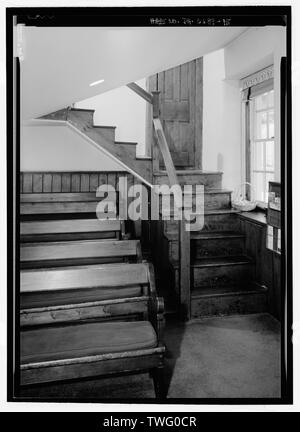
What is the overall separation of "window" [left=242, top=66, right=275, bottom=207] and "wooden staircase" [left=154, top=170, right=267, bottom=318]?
338mm

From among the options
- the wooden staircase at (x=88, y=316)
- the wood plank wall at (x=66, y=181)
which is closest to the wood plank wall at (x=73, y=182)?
the wood plank wall at (x=66, y=181)

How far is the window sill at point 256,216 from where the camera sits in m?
3.37

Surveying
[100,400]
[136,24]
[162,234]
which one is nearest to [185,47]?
[136,24]

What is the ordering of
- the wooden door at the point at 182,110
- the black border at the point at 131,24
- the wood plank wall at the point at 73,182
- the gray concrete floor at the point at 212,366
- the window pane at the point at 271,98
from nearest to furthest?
the black border at the point at 131,24 < the gray concrete floor at the point at 212,366 < the window pane at the point at 271,98 < the wood plank wall at the point at 73,182 < the wooden door at the point at 182,110

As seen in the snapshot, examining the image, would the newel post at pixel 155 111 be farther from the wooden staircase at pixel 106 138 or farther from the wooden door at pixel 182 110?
the wooden door at pixel 182 110

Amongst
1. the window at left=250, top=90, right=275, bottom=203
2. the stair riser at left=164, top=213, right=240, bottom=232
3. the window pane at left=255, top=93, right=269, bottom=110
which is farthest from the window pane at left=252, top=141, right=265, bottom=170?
the stair riser at left=164, top=213, right=240, bottom=232

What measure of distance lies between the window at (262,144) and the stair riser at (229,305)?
1131 mm

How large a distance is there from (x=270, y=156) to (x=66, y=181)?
2.78 m

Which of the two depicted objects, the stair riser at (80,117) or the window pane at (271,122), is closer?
the window pane at (271,122)

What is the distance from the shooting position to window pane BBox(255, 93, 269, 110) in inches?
151

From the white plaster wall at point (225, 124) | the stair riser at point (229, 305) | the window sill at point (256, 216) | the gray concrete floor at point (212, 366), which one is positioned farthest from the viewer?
the white plaster wall at point (225, 124)

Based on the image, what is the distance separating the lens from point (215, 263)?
344 centimetres

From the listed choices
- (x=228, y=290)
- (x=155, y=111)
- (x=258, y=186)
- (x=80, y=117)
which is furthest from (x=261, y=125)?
(x=80, y=117)

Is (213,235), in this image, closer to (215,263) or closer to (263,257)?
→ (215,263)
